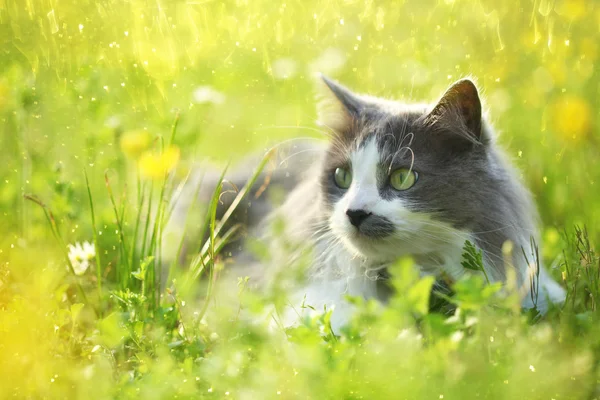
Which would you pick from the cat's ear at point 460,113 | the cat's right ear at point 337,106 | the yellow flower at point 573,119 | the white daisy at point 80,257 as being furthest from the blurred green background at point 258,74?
the cat's ear at point 460,113

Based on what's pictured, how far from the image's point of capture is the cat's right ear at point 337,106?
2.21 meters

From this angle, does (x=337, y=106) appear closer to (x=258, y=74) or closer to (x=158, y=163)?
(x=158, y=163)

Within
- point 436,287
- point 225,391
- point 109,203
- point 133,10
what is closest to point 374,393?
point 225,391

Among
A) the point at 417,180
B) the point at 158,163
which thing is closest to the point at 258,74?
the point at 158,163

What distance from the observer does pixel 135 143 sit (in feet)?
7.88

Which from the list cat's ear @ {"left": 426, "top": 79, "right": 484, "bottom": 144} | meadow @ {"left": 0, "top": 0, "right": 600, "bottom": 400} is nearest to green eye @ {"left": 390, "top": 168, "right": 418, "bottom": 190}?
cat's ear @ {"left": 426, "top": 79, "right": 484, "bottom": 144}

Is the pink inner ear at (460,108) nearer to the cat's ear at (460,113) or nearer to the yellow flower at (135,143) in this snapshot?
the cat's ear at (460,113)

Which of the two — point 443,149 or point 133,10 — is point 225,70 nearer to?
point 133,10

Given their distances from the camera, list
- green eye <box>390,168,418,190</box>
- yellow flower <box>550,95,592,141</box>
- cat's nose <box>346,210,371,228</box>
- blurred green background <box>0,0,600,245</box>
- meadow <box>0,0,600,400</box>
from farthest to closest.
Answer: yellow flower <box>550,95,592,141</box>, blurred green background <box>0,0,600,245</box>, green eye <box>390,168,418,190</box>, cat's nose <box>346,210,371,228</box>, meadow <box>0,0,600,400</box>

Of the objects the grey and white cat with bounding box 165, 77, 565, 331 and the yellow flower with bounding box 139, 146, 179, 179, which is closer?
the grey and white cat with bounding box 165, 77, 565, 331

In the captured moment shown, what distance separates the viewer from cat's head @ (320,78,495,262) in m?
A: 1.86

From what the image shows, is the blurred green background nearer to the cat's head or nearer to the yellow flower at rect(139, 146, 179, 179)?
the yellow flower at rect(139, 146, 179, 179)

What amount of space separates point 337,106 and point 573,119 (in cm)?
118

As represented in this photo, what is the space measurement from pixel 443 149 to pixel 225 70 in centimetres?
169
